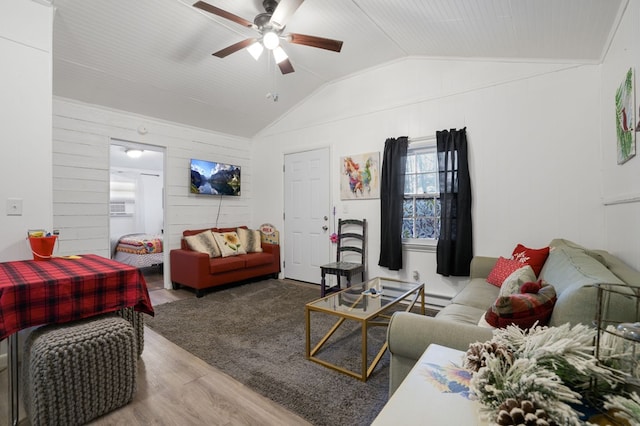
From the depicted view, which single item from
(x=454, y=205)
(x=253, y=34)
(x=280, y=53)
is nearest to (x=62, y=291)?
(x=280, y=53)

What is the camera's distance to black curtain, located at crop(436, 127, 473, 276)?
3.19 metres

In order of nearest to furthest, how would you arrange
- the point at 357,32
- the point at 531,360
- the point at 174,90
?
1. the point at 531,360
2. the point at 357,32
3. the point at 174,90

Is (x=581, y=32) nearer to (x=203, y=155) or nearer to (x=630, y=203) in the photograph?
(x=630, y=203)

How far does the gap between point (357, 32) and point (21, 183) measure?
3190 millimetres

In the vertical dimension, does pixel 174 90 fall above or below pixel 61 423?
above

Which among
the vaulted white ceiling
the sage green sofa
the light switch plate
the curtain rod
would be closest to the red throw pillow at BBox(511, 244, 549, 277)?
the sage green sofa

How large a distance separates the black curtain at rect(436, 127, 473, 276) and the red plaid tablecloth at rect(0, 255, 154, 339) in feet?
9.34

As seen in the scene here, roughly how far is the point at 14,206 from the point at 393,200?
135 inches

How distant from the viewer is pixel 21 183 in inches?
85.1

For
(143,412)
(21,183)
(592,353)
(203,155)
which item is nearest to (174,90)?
(203,155)

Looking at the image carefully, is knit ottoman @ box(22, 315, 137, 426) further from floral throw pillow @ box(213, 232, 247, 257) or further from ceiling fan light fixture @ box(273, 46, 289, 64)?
floral throw pillow @ box(213, 232, 247, 257)

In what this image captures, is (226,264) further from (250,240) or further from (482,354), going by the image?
(482,354)

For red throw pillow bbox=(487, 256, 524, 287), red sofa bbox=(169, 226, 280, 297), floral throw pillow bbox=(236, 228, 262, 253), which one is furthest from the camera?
floral throw pillow bbox=(236, 228, 262, 253)

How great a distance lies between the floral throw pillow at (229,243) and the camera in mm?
4423
